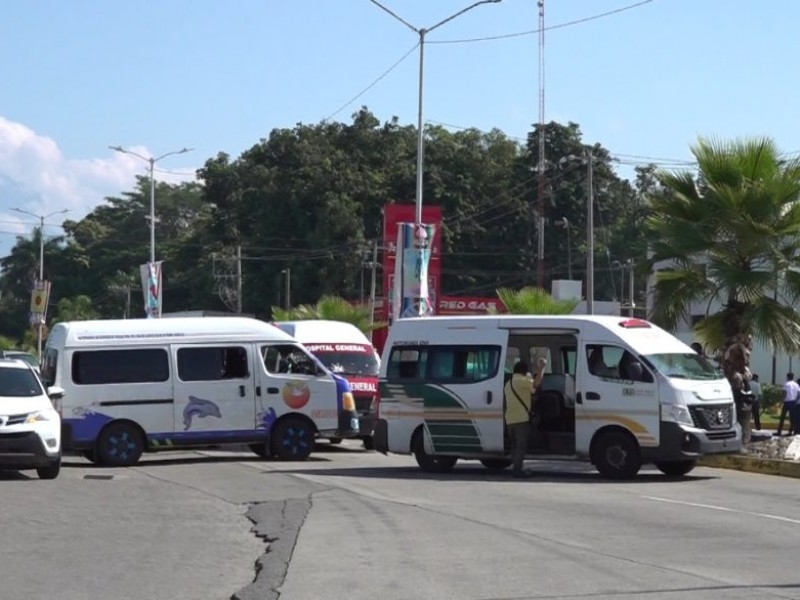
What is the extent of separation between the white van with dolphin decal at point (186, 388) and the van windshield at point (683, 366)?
6298 mm

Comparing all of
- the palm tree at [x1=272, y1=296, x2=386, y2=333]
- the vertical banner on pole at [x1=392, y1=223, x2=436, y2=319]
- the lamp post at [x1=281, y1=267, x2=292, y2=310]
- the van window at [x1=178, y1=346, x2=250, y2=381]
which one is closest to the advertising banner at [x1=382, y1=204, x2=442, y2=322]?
the palm tree at [x1=272, y1=296, x2=386, y2=333]

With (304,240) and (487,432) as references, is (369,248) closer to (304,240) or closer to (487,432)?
(304,240)

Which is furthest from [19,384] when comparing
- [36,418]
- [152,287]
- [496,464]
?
[152,287]

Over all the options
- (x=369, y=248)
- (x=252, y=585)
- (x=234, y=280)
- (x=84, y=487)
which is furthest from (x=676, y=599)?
(x=234, y=280)

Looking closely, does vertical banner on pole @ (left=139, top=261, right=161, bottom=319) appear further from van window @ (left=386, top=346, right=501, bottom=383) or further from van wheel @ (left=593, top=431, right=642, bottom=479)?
van wheel @ (left=593, top=431, right=642, bottom=479)

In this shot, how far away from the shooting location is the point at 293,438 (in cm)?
2419

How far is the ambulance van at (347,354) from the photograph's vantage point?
91.7ft

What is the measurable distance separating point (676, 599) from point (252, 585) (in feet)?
10.6

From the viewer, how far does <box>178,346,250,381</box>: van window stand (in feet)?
77.8

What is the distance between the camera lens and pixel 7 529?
14188 millimetres

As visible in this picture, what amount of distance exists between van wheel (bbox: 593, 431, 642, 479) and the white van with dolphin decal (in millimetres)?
5434

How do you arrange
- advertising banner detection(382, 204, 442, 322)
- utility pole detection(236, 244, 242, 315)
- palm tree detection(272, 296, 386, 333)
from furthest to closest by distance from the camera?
utility pole detection(236, 244, 242, 315)
palm tree detection(272, 296, 386, 333)
advertising banner detection(382, 204, 442, 322)

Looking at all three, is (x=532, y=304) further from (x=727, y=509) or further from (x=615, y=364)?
(x=727, y=509)

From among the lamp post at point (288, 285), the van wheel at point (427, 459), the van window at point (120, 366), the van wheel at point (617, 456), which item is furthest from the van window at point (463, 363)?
the lamp post at point (288, 285)
